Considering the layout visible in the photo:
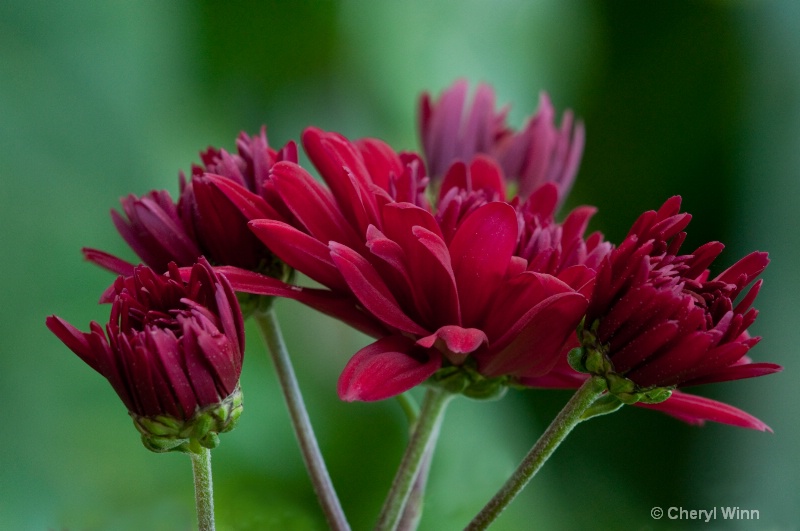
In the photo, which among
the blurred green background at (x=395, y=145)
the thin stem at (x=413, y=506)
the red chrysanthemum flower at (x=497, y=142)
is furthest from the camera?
the blurred green background at (x=395, y=145)

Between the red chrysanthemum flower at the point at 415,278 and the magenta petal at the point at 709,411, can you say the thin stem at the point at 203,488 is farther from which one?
the magenta petal at the point at 709,411

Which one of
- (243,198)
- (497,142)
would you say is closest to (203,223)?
(243,198)

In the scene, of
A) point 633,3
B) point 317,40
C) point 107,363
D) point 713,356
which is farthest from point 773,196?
point 107,363

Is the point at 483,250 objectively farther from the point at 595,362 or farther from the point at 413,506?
the point at 413,506

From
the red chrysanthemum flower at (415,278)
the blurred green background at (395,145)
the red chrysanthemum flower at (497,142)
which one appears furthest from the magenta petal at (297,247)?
the blurred green background at (395,145)

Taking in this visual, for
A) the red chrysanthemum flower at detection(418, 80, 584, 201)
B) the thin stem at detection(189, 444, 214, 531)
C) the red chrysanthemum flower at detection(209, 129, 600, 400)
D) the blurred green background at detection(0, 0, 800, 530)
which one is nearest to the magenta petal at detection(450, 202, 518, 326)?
the red chrysanthemum flower at detection(209, 129, 600, 400)

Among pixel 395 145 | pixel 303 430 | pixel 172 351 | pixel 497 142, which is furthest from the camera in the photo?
pixel 395 145
